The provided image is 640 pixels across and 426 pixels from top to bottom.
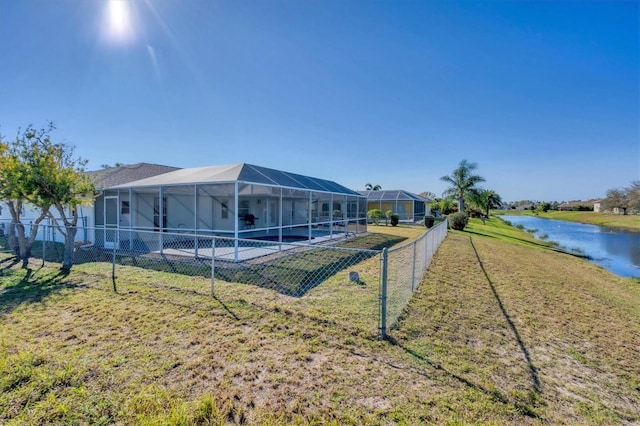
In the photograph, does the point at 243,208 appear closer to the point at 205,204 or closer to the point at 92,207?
the point at 205,204

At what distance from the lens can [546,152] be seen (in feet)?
88.7

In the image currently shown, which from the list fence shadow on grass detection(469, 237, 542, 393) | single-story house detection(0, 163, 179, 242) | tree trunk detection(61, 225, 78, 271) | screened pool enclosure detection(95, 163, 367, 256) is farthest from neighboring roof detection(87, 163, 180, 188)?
fence shadow on grass detection(469, 237, 542, 393)

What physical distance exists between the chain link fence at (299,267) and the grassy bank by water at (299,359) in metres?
0.18

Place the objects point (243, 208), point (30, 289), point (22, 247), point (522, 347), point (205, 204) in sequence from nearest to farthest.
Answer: point (522, 347) < point (30, 289) < point (22, 247) < point (205, 204) < point (243, 208)

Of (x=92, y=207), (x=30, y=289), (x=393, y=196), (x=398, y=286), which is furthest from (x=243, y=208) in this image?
(x=393, y=196)

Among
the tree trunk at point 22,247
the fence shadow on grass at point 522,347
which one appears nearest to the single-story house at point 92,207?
the tree trunk at point 22,247

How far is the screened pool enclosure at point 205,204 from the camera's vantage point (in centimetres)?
1042

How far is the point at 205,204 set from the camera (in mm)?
14992

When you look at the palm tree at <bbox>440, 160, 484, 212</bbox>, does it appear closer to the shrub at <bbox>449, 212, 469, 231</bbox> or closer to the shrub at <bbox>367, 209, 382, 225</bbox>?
the shrub at <bbox>449, 212, 469, 231</bbox>

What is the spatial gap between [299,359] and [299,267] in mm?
4989

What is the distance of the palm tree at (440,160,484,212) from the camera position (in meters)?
31.5

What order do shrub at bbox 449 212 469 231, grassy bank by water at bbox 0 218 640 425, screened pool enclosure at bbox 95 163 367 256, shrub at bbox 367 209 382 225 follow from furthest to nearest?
shrub at bbox 367 209 382 225 → shrub at bbox 449 212 469 231 → screened pool enclosure at bbox 95 163 367 256 → grassy bank by water at bbox 0 218 640 425

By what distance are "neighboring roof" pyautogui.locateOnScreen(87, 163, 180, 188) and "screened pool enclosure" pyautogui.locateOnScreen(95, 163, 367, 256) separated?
938 mm

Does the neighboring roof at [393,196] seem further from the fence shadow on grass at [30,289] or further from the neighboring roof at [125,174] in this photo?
the fence shadow on grass at [30,289]
